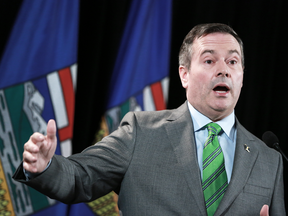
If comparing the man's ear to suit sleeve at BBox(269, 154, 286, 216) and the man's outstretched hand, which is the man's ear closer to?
suit sleeve at BBox(269, 154, 286, 216)

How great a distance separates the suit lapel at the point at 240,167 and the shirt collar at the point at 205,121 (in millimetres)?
43

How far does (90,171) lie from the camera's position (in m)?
1.24

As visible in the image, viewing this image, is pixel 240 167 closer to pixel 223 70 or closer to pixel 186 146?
pixel 186 146

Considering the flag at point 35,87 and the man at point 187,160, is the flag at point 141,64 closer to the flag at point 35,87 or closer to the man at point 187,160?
the flag at point 35,87

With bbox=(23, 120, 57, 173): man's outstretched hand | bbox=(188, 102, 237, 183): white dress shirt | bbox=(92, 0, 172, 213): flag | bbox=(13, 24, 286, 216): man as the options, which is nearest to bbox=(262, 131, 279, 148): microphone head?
bbox=(13, 24, 286, 216): man

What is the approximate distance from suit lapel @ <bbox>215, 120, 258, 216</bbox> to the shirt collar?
4cm

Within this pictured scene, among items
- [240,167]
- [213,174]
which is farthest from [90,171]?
[240,167]

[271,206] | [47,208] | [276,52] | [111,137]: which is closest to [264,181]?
[271,206]

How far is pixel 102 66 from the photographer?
270 cm

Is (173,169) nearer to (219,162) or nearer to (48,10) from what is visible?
(219,162)

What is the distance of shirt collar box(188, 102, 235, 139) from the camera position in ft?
4.87

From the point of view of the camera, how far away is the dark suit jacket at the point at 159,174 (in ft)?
4.09

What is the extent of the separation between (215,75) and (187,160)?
1.37ft

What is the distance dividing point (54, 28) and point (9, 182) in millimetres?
1129
